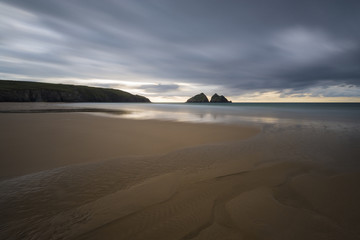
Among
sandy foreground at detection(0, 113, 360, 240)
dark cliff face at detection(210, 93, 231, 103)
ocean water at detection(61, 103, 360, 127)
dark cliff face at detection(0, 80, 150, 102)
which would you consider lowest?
sandy foreground at detection(0, 113, 360, 240)

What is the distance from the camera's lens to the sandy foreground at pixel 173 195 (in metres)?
2.58

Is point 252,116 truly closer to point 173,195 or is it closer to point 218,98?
point 173,195

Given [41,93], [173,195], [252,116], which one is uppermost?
[41,93]

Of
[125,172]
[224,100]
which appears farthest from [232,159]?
[224,100]

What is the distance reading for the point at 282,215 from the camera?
2.93 metres

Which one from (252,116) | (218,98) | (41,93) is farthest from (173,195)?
(218,98)

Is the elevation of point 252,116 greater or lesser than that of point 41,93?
lesser

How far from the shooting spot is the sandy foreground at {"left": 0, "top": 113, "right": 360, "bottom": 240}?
8.46 ft

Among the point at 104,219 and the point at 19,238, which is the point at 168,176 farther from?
the point at 19,238

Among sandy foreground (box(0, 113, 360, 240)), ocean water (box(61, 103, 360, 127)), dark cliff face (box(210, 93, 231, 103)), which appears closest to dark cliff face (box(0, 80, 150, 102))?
ocean water (box(61, 103, 360, 127))

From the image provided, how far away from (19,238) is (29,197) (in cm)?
137

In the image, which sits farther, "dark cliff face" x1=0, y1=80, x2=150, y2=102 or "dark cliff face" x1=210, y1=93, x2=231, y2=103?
"dark cliff face" x1=210, y1=93, x2=231, y2=103

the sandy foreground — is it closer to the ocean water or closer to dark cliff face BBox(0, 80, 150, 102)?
the ocean water

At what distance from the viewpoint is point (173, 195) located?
3.55 meters
